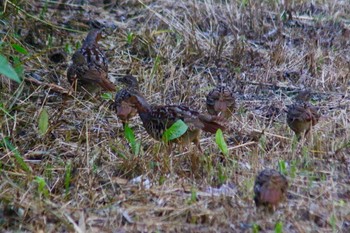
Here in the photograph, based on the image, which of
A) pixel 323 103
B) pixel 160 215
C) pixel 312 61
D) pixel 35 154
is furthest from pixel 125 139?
pixel 312 61

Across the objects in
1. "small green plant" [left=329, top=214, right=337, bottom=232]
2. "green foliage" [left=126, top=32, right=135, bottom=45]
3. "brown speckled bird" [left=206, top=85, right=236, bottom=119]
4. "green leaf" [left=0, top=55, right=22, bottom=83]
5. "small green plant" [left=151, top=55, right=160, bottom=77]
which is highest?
"green leaf" [left=0, top=55, right=22, bottom=83]

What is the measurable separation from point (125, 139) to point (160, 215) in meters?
1.42

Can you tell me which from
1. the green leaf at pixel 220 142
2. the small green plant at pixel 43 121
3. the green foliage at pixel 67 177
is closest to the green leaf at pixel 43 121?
the small green plant at pixel 43 121

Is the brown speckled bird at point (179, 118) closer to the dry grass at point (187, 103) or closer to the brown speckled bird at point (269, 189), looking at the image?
the dry grass at point (187, 103)

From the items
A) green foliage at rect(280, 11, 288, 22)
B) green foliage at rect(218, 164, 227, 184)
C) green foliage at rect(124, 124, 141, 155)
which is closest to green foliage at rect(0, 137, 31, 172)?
green foliage at rect(124, 124, 141, 155)

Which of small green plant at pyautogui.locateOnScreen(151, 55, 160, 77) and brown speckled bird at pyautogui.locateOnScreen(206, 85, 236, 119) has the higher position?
brown speckled bird at pyautogui.locateOnScreen(206, 85, 236, 119)

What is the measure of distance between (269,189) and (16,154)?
5.77 ft

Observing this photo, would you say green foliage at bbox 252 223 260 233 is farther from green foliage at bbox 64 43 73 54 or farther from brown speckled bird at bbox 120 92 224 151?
green foliage at bbox 64 43 73 54

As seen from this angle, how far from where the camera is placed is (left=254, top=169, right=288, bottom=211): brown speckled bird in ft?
14.3

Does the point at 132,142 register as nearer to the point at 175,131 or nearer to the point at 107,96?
the point at 175,131

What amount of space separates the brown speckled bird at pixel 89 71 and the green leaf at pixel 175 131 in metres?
1.50

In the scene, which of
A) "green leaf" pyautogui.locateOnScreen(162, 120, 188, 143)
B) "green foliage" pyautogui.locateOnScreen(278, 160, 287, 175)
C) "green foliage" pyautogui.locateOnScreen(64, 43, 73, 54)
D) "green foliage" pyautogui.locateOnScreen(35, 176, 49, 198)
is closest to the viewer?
"green foliage" pyautogui.locateOnScreen(35, 176, 49, 198)

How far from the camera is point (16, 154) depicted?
5.14 m

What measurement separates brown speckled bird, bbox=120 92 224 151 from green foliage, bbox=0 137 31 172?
938 millimetres
